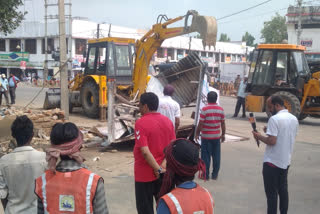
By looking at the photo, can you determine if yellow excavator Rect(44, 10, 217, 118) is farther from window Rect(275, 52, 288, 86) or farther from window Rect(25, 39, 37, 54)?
window Rect(25, 39, 37, 54)

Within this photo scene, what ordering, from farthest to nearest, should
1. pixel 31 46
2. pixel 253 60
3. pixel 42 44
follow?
pixel 31 46 < pixel 42 44 < pixel 253 60

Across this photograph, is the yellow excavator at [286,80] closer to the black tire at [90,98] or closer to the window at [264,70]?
the window at [264,70]

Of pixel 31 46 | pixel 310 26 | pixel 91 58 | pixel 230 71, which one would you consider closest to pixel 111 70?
pixel 91 58

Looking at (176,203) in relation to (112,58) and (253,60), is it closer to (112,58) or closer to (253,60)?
(112,58)

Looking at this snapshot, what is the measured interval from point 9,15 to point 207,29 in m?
8.59

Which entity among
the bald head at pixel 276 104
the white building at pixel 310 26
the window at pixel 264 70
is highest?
the white building at pixel 310 26

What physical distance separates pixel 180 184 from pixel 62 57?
9.40 metres

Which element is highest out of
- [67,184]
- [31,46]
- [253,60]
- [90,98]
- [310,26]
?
[310,26]

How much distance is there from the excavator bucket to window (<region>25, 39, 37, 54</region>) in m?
37.0

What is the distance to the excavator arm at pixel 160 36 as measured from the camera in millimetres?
9328

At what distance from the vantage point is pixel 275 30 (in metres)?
63.8

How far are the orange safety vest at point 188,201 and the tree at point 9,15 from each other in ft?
42.7

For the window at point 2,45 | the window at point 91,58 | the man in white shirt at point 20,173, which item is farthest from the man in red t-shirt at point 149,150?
the window at point 2,45

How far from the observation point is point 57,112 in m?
10.6
